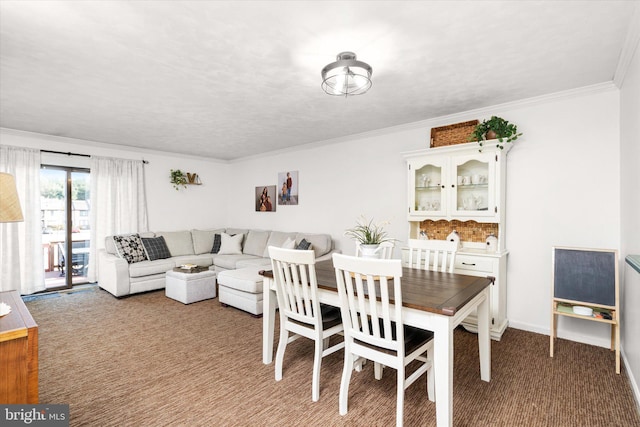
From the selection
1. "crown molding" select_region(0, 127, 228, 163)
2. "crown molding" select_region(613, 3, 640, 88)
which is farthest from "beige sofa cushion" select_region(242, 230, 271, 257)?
"crown molding" select_region(613, 3, 640, 88)

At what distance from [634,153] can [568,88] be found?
0.96 m

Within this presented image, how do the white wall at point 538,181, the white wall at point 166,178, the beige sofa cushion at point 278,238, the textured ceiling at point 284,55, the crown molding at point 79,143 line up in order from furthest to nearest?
the beige sofa cushion at point 278,238 < the white wall at point 166,178 < the crown molding at point 79,143 < the white wall at point 538,181 < the textured ceiling at point 284,55

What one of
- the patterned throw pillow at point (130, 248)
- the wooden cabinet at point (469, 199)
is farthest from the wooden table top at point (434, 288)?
the patterned throw pillow at point (130, 248)

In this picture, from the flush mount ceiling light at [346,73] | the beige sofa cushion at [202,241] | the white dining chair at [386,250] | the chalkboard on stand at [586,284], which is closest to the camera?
the flush mount ceiling light at [346,73]

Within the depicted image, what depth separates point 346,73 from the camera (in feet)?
7.38

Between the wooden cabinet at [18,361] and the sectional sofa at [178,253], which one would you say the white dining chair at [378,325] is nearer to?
the wooden cabinet at [18,361]

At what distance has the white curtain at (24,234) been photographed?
4.30 metres

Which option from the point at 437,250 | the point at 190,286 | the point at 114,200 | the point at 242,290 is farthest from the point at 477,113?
the point at 114,200

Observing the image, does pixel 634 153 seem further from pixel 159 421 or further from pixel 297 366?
pixel 159 421

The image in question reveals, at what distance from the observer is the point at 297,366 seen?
2.55 m

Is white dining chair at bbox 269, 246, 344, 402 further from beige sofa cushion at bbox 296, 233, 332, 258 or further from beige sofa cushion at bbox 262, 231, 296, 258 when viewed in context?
beige sofa cushion at bbox 262, 231, 296, 258

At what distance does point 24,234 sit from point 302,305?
4694 millimetres

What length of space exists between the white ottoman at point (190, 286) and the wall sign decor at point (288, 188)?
1898mm

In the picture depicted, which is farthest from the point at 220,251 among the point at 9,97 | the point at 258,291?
the point at 9,97
